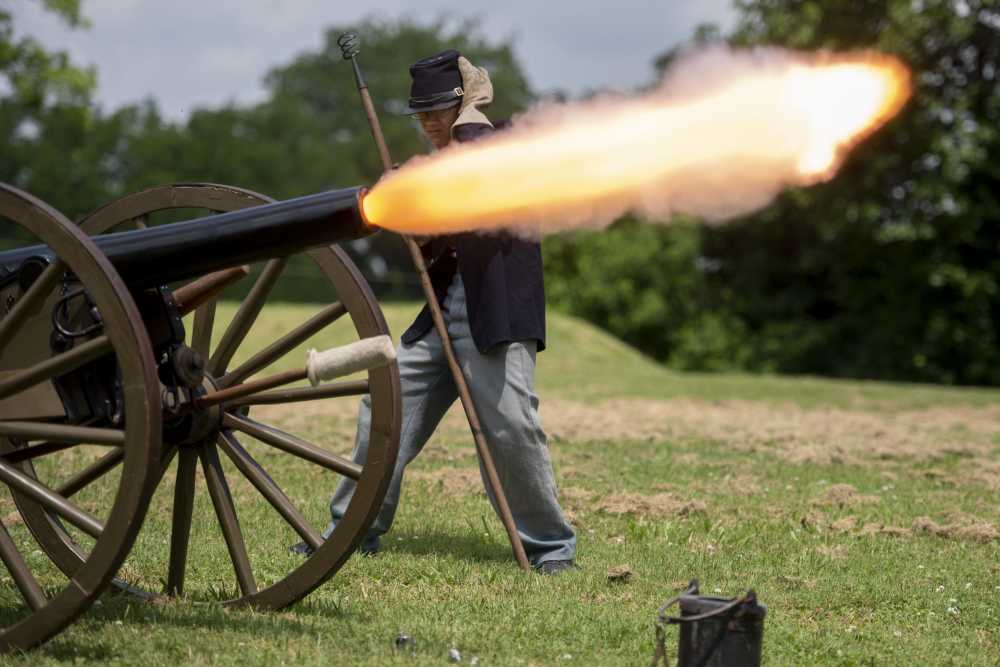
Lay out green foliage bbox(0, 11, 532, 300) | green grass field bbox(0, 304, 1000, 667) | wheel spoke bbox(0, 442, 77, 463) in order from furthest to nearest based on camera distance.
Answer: green foliage bbox(0, 11, 532, 300)
wheel spoke bbox(0, 442, 77, 463)
green grass field bbox(0, 304, 1000, 667)

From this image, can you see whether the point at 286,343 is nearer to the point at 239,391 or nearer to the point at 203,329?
the point at 203,329

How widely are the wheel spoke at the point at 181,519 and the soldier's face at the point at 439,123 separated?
177cm

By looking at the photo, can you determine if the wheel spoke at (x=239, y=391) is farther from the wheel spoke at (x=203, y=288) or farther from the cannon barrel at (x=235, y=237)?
the cannon barrel at (x=235, y=237)

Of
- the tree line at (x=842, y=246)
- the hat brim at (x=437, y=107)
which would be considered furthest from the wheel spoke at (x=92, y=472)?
the tree line at (x=842, y=246)

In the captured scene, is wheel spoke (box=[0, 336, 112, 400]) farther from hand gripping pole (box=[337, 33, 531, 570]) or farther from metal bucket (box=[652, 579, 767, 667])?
metal bucket (box=[652, 579, 767, 667])

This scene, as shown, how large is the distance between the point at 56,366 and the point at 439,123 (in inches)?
84.3

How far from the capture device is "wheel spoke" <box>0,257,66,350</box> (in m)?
4.33

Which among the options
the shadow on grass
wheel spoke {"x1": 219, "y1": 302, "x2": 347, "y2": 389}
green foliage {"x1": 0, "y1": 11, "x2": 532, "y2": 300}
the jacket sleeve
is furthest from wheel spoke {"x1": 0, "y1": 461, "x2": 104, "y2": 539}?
green foliage {"x1": 0, "y1": 11, "x2": 532, "y2": 300}

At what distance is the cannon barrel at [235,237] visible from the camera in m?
4.38

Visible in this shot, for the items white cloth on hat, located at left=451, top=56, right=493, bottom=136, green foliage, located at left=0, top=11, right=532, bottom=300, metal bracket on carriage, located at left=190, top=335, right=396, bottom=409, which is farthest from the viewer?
green foliage, located at left=0, top=11, right=532, bottom=300

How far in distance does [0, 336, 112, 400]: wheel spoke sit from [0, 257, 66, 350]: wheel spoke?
0.48 feet

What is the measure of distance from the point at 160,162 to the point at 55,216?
2084 inches

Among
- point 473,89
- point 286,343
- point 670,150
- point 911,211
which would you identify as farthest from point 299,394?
point 911,211

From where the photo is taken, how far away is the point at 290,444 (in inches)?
199
